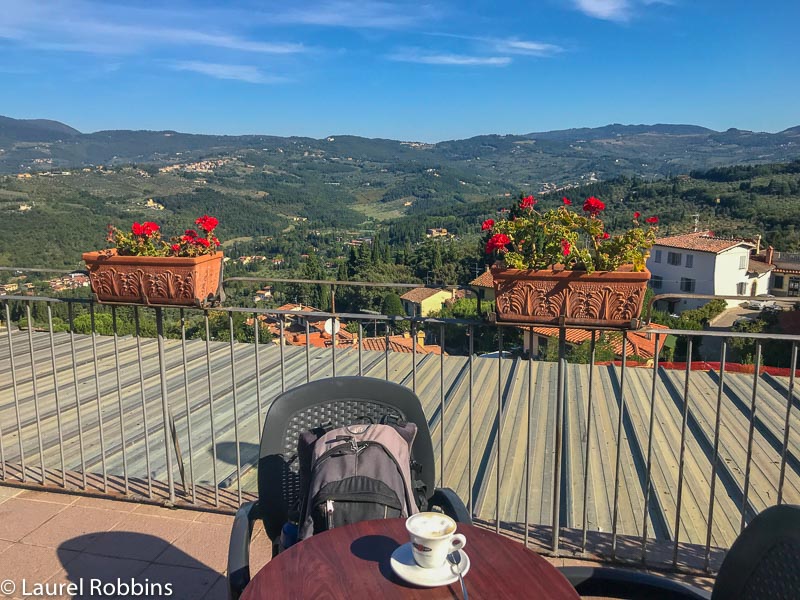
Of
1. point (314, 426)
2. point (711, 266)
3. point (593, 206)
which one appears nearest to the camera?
point (314, 426)

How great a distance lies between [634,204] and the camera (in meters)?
66.9

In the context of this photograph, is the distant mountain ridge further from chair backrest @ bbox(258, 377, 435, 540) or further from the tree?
chair backrest @ bbox(258, 377, 435, 540)

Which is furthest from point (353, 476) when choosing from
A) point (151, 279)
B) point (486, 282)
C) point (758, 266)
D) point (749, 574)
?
point (758, 266)

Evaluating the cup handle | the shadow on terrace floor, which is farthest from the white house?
the cup handle

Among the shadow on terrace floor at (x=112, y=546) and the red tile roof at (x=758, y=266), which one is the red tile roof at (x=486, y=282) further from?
the red tile roof at (x=758, y=266)

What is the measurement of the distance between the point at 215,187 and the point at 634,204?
3080 inches

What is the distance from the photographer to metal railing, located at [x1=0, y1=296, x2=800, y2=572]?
2.99 meters

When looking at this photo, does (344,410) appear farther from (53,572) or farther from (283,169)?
(283,169)

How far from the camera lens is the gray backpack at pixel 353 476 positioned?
5.64 feet

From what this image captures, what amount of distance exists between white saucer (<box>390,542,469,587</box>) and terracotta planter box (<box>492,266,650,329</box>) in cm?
117

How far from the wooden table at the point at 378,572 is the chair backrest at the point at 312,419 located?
51 cm

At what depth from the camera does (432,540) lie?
1.28 m

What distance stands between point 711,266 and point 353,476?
46415 millimetres

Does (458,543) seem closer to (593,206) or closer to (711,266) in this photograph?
(593,206)
